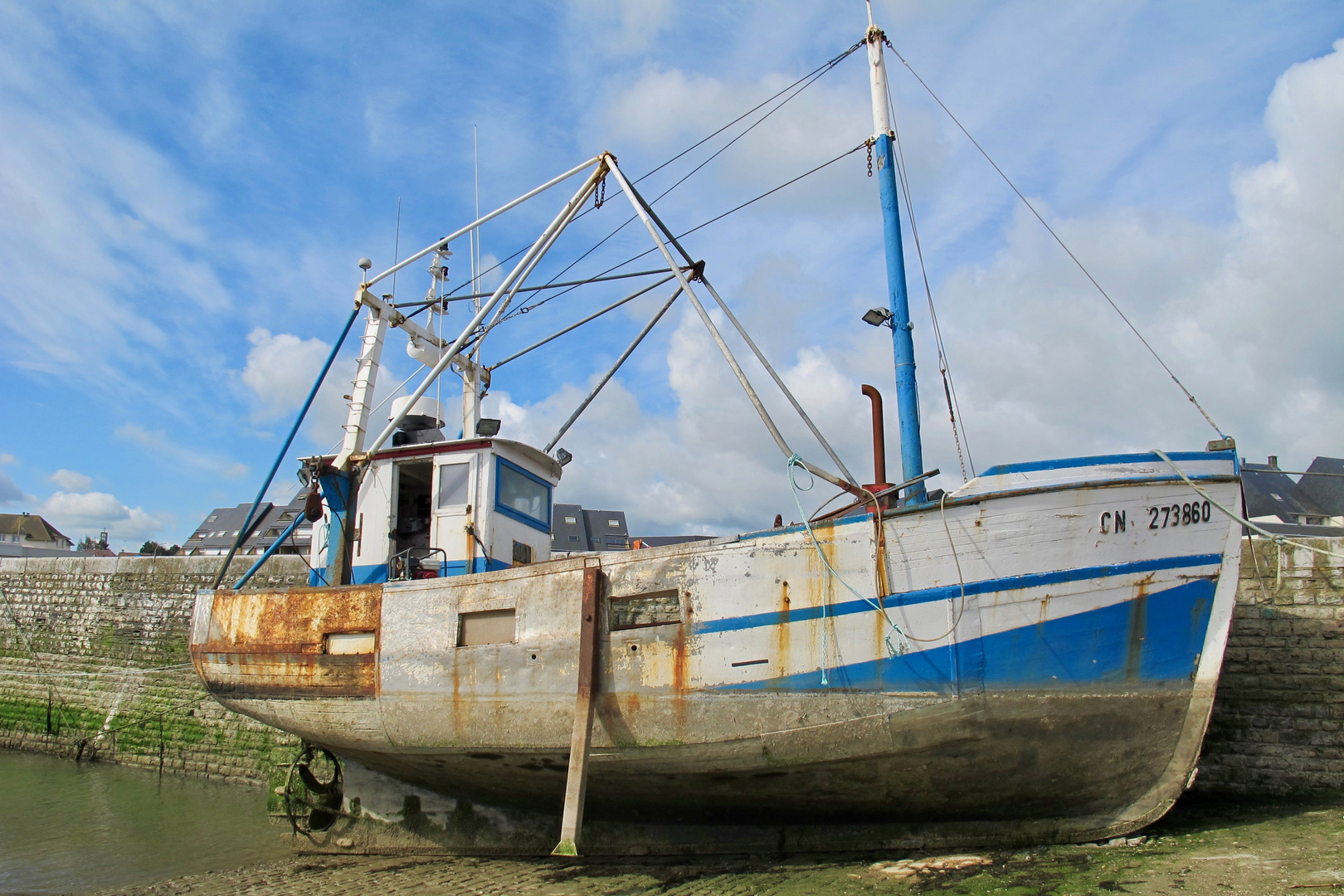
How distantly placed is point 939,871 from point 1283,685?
5567mm

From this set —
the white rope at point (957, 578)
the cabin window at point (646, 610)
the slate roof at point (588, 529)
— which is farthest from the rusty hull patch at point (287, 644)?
the slate roof at point (588, 529)

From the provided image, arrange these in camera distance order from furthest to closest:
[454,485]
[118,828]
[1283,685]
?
[118,828] < [1283,685] < [454,485]

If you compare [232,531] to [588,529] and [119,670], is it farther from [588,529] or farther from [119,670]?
[119,670]

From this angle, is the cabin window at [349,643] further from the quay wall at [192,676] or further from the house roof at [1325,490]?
the house roof at [1325,490]

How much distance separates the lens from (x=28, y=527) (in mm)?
64438

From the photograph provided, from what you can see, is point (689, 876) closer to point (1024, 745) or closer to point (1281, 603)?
point (1024, 745)

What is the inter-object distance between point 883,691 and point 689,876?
2065 millimetres

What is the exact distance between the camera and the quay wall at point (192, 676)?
824cm

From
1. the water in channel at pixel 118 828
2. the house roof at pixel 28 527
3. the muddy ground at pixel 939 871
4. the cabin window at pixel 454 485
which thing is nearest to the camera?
the muddy ground at pixel 939 871

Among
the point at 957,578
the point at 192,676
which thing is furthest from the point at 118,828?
the point at 957,578

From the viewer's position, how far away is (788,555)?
19.3 feet

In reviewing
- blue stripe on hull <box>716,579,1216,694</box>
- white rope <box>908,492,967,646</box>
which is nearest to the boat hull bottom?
blue stripe on hull <box>716,579,1216,694</box>

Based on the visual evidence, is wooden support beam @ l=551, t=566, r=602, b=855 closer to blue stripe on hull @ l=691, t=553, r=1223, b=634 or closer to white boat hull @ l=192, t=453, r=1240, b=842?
white boat hull @ l=192, t=453, r=1240, b=842

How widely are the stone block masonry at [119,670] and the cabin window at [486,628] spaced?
7.49 meters
